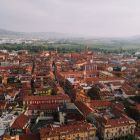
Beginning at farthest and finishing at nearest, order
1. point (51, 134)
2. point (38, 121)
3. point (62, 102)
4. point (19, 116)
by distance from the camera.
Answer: point (62, 102)
point (38, 121)
point (19, 116)
point (51, 134)

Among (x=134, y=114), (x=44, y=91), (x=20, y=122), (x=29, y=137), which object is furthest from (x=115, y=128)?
(x=44, y=91)

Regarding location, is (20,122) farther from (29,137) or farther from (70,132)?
(70,132)

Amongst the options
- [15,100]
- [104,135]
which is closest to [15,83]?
[15,100]

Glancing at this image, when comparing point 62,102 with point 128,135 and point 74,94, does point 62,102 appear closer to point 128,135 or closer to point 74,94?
point 74,94

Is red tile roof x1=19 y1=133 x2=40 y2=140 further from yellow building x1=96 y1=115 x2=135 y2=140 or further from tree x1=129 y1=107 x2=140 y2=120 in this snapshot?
tree x1=129 y1=107 x2=140 y2=120

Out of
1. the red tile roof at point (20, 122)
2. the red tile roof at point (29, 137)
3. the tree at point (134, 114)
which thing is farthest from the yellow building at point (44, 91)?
the tree at point (134, 114)

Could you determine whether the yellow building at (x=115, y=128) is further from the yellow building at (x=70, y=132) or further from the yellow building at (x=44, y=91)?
the yellow building at (x=44, y=91)

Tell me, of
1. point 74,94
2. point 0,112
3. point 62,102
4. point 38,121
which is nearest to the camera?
point 38,121

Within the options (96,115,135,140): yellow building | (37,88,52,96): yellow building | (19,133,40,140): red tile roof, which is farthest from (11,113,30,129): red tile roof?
(37,88,52,96): yellow building
